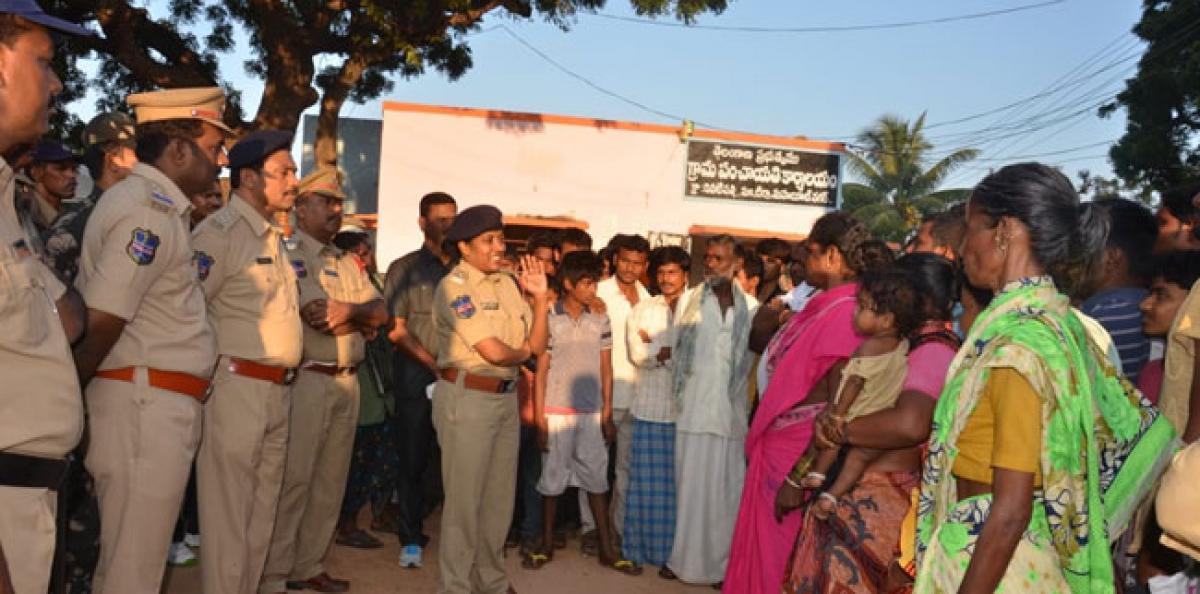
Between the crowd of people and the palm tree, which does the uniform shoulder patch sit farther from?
the palm tree

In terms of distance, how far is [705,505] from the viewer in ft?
20.1

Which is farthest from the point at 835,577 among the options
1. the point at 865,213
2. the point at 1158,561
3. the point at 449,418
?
the point at 865,213

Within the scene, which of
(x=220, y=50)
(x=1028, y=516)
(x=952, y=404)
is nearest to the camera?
(x=1028, y=516)

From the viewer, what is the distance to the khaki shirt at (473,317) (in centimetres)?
493

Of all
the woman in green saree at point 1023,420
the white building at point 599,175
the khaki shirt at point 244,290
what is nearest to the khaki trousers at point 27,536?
the khaki shirt at point 244,290

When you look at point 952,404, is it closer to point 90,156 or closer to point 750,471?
point 750,471

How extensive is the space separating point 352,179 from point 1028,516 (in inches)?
692

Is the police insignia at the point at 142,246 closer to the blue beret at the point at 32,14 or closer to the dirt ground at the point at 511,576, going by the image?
the blue beret at the point at 32,14

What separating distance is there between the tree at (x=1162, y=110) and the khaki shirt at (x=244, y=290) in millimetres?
20666

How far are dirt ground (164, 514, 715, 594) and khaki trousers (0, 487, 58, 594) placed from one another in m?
3.20

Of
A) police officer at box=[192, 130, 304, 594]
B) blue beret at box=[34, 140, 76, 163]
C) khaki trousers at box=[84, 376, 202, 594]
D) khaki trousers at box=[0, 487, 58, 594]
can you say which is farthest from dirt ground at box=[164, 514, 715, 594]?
khaki trousers at box=[0, 487, 58, 594]

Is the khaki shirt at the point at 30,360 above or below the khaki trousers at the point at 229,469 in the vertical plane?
above

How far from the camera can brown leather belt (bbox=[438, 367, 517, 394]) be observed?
16.3 ft

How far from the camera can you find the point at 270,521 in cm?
447
